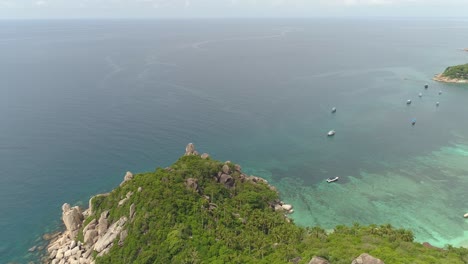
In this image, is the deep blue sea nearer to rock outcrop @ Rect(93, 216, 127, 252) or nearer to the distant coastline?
the distant coastline

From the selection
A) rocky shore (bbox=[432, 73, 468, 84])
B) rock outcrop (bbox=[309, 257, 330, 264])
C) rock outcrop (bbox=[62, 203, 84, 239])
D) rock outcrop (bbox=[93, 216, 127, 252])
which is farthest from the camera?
rocky shore (bbox=[432, 73, 468, 84])

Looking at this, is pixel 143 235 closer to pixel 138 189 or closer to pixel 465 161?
pixel 138 189

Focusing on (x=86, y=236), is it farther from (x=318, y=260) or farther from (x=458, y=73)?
(x=458, y=73)

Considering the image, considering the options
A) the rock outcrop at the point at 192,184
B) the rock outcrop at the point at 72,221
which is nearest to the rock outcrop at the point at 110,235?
the rock outcrop at the point at 72,221

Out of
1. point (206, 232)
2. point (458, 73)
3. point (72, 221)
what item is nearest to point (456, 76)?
point (458, 73)

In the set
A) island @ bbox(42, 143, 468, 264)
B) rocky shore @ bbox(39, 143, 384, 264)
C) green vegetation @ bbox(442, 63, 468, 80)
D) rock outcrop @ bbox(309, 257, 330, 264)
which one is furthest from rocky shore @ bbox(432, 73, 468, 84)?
rock outcrop @ bbox(309, 257, 330, 264)

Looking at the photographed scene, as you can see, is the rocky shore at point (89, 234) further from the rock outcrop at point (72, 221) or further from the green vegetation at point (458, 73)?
the green vegetation at point (458, 73)
